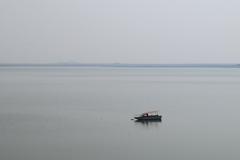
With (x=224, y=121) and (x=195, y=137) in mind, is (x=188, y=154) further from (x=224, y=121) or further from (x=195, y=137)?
(x=224, y=121)

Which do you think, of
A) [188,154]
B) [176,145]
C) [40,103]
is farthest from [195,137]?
[40,103]

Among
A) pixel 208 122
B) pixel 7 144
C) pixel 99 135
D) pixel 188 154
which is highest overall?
pixel 208 122

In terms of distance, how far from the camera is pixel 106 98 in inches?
2124

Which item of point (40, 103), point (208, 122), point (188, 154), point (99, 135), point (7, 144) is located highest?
point (40, 103)

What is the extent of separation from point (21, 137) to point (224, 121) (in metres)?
15.1

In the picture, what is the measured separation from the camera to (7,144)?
83.6 ft

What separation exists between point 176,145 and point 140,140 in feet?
8.17

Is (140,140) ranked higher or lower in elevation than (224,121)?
lower

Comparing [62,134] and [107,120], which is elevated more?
[107,120]

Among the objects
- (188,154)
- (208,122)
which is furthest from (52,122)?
(188,154)

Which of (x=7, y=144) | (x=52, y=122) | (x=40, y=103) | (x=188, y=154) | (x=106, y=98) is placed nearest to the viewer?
(x=188, y=154)

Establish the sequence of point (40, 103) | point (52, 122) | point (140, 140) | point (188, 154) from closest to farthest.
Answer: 1. point (188, 154)
2. point (140, 140)
3. point (52, 122)
4. point (40, 103)

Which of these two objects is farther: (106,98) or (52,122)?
(106,98)

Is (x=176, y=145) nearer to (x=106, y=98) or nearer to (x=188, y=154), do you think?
(x=188, y=154)
